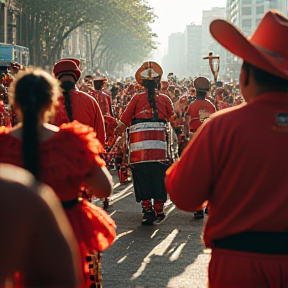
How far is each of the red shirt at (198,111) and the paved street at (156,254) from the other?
1.22m

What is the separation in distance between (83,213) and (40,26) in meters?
50.2

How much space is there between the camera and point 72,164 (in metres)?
4.02

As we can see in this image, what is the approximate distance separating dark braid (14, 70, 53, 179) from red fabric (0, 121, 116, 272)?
7 centimetres

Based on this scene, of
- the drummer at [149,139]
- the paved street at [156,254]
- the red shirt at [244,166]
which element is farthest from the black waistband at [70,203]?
the drummer at [149,139]

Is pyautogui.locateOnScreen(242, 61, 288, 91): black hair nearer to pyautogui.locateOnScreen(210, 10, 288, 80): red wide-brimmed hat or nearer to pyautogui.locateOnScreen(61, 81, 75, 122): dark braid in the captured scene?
pyautogui.locateOnScreen(210, 10, 288, 80): red wide-brimmed hat

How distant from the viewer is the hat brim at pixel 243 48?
3.40 meters

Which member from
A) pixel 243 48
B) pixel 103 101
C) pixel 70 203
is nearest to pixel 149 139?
pixel 103 101

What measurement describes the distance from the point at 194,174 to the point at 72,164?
827 millimetres

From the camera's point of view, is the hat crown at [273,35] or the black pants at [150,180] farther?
the black pants at [150,180]

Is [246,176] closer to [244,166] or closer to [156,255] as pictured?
[244,166]

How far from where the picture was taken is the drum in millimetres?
9531

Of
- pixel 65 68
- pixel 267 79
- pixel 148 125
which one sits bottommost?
pixel 148 125

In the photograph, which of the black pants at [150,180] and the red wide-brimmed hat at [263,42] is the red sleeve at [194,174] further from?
the black pants at [150,180]

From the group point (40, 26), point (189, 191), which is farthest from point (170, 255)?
point (40, 26)
